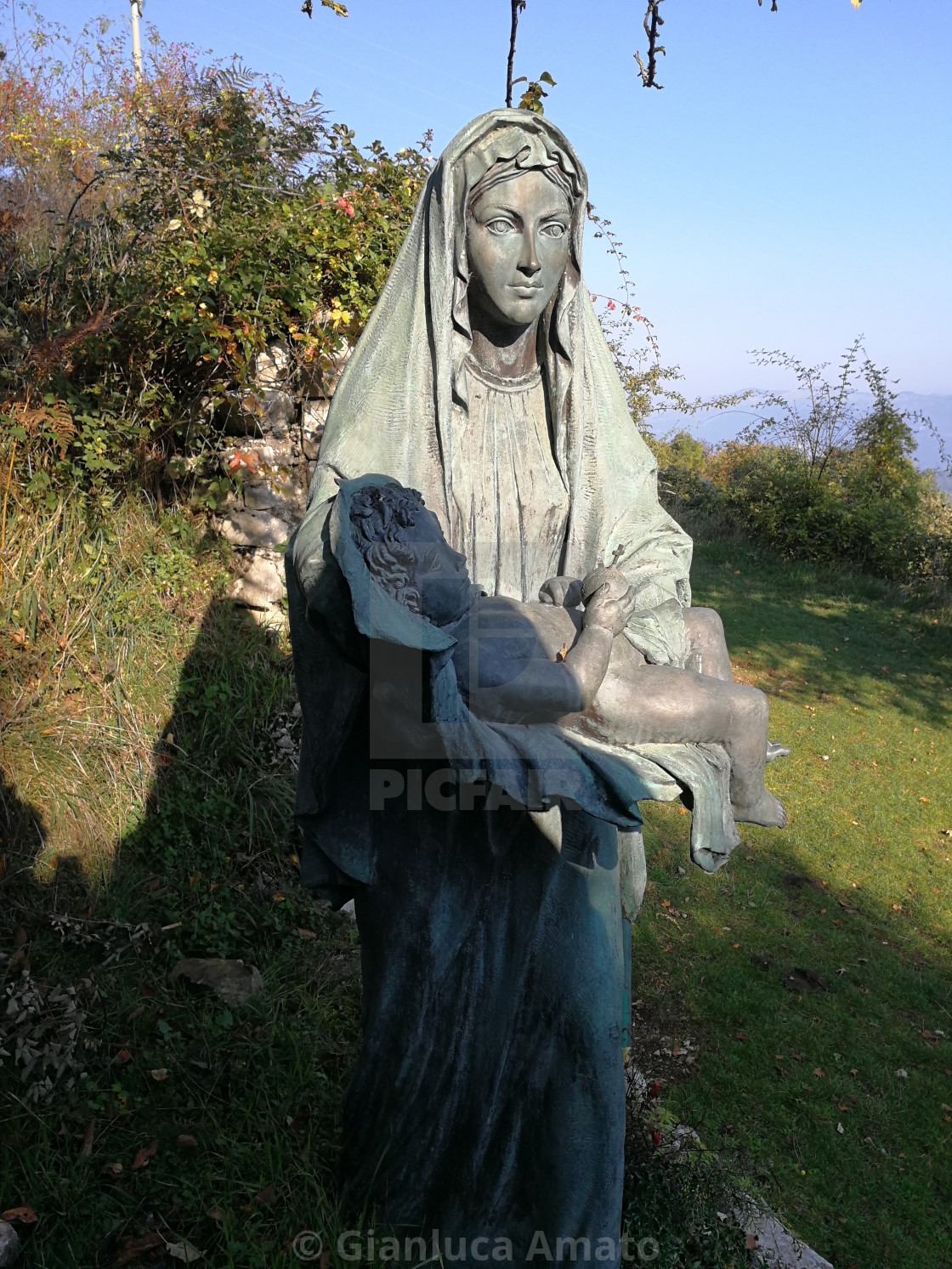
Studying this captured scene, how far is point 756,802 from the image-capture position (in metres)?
1.99

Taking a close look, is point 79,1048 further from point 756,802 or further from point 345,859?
point 756,802

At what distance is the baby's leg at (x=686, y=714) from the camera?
6.07ft

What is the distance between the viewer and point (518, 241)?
2008 millimetres

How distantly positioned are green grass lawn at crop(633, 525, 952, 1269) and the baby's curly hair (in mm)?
3193

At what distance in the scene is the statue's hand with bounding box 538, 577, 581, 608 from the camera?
211cm

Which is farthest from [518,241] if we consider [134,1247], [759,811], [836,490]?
[836,490]

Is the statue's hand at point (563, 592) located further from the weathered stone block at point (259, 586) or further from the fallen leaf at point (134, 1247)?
the weathered stone block at point (259, 586)

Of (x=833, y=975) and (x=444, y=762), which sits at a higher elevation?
(x=444, y=762)

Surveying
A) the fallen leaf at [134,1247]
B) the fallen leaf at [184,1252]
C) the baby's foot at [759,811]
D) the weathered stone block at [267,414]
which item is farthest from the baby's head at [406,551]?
the weathered stone block at [267,414]

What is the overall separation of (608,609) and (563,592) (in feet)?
0.74

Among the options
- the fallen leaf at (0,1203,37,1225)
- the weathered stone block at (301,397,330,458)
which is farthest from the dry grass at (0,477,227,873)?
the fallen leaf at (0,1203,37,1225)

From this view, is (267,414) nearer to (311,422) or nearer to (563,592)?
(311,422)

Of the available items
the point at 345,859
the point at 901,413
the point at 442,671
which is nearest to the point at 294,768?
the point at 345,859

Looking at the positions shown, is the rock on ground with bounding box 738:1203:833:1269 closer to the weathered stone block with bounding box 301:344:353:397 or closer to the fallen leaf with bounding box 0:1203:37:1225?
the fallen leaf with bounding box 0:1203:37:1225
